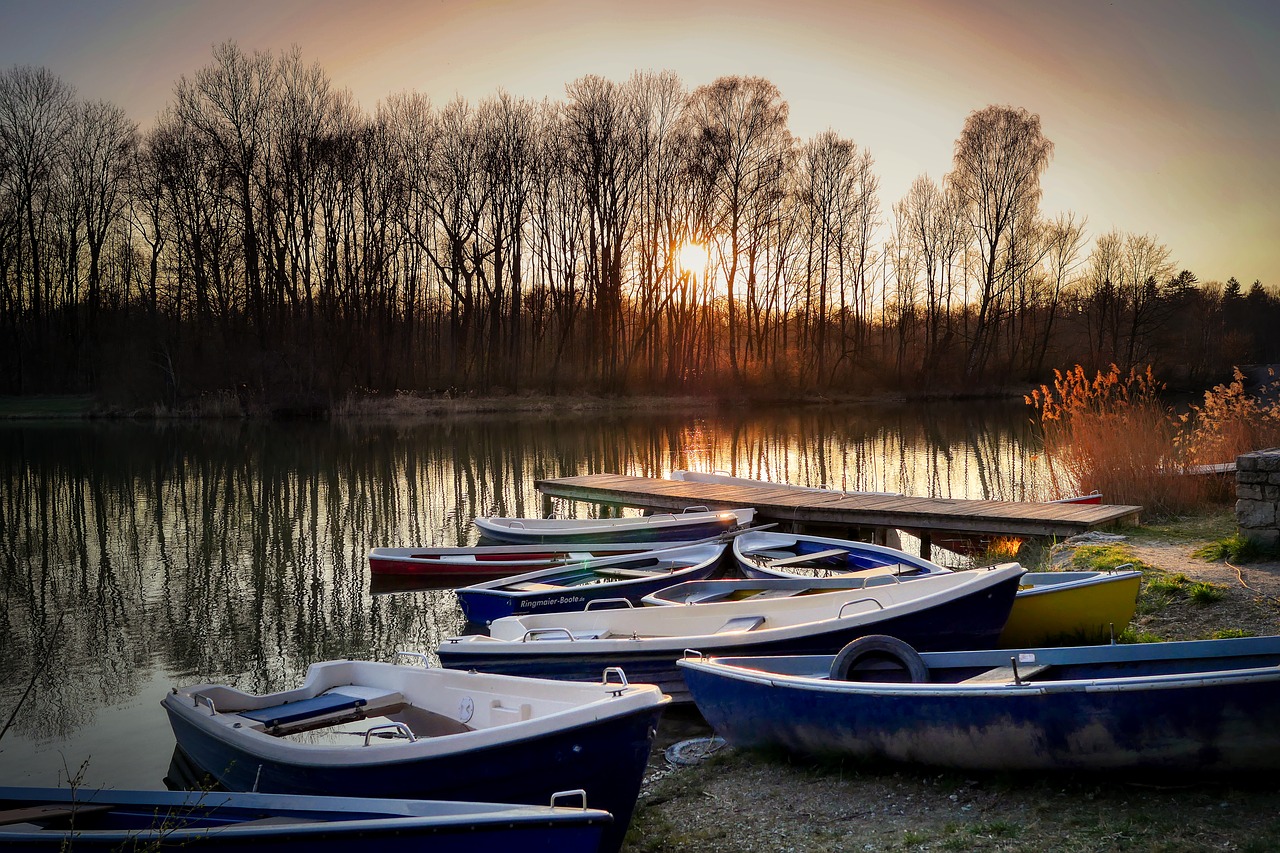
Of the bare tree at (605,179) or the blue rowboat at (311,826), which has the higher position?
the bare tree at (605,179)

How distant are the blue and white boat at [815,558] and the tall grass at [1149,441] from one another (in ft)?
14.7

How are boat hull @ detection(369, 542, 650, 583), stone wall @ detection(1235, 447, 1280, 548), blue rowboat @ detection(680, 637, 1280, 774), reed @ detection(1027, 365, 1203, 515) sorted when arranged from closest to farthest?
blue rowboat @ detection(680, 637, 1280, 774)
stone wall @ detection(1235, 447, 1280, 548)
boat hull @ detection(369, 542, 650, 583)
reed @ detection(1027, 365, 1203, 515)

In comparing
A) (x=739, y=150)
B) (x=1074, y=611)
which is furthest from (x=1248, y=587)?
(x=739, y=150)

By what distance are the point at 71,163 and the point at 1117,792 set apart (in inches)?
2093

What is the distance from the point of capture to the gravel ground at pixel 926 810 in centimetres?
410

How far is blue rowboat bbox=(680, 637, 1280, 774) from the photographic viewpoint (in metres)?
4.24

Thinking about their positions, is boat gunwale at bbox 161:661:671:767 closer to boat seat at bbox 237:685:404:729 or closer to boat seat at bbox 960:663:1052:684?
boat seat at bbox 237:685:404:729

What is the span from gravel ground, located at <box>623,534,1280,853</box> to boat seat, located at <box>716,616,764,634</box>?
139cm

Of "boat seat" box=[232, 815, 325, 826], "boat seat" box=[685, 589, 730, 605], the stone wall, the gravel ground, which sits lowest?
the gravel ground

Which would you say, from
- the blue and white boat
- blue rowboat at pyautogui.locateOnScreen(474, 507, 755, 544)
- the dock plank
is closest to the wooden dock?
the dock plank

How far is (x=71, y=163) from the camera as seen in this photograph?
4522 cm

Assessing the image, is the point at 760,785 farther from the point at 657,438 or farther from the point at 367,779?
the point at 657,438

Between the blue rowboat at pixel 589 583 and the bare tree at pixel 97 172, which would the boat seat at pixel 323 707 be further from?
the bare tree at pixel 97 172

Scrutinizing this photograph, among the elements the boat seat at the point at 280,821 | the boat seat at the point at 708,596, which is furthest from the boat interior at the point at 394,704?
the boat seat at the point at 708,596
